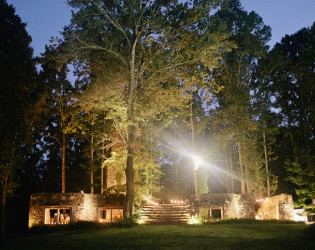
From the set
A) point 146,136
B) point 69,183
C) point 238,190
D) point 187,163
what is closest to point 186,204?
point 146,136

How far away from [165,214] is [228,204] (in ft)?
13.7

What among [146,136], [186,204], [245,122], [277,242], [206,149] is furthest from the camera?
[206,149]

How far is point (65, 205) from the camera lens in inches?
782

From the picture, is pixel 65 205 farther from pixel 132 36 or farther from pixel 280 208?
pixel 280 208

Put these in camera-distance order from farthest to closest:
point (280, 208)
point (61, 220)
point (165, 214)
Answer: point (61, 220) < point (280, 208) < point (165, 214)

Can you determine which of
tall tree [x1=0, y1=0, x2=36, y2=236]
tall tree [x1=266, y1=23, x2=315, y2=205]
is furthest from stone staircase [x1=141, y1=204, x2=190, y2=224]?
tall tree [x1=266, y1=23, x2=315, y2=205]

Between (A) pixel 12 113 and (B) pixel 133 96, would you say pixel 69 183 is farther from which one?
(B) pixel 133 96

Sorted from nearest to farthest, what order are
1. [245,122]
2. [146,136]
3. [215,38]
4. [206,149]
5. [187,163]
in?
[215,38]
[245,122]
[146,136]
[206,149]
[187,163]

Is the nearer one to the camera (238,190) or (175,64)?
(175,64)

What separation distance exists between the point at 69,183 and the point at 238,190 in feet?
64.1

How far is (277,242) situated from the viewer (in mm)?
8641

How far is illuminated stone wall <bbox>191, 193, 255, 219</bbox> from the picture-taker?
62.2 feet

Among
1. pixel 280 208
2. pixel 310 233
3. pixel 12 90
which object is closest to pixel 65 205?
pixel 12 90

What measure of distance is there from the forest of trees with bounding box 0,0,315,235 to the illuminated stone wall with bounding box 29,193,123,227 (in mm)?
1464
